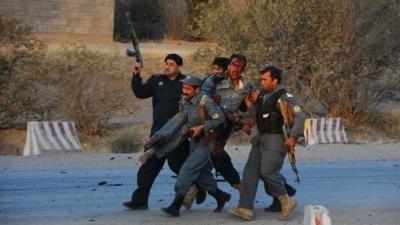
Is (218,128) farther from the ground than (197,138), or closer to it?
farther from the ground

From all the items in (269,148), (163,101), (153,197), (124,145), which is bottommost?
(124,145)

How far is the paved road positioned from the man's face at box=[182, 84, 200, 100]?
1.29 meters

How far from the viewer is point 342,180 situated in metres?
12.0

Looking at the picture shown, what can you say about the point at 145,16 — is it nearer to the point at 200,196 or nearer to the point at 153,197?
the point at 153,197

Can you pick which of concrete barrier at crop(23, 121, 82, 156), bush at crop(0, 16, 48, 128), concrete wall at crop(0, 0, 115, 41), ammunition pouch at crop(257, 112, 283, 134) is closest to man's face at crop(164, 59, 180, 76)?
ammunition pouch at crop(257, 112, 283, 134)

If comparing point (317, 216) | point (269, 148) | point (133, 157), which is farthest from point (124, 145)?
point (317, 216)

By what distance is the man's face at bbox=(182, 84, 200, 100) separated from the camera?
8.64 meters

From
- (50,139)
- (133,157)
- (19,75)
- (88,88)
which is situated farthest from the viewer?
(88,88)

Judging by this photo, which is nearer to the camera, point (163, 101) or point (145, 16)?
point (163, 101)

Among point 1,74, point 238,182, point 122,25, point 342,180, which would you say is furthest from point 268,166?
point 122,25

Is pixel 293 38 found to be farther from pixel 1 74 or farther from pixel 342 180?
pixel 342 180

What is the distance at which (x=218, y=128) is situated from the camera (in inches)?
338

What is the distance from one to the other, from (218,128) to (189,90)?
495mm

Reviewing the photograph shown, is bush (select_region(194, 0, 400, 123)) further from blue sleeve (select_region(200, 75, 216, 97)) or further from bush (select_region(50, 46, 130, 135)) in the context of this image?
blue sleeve (select_region(200, 75, 216, 97))
